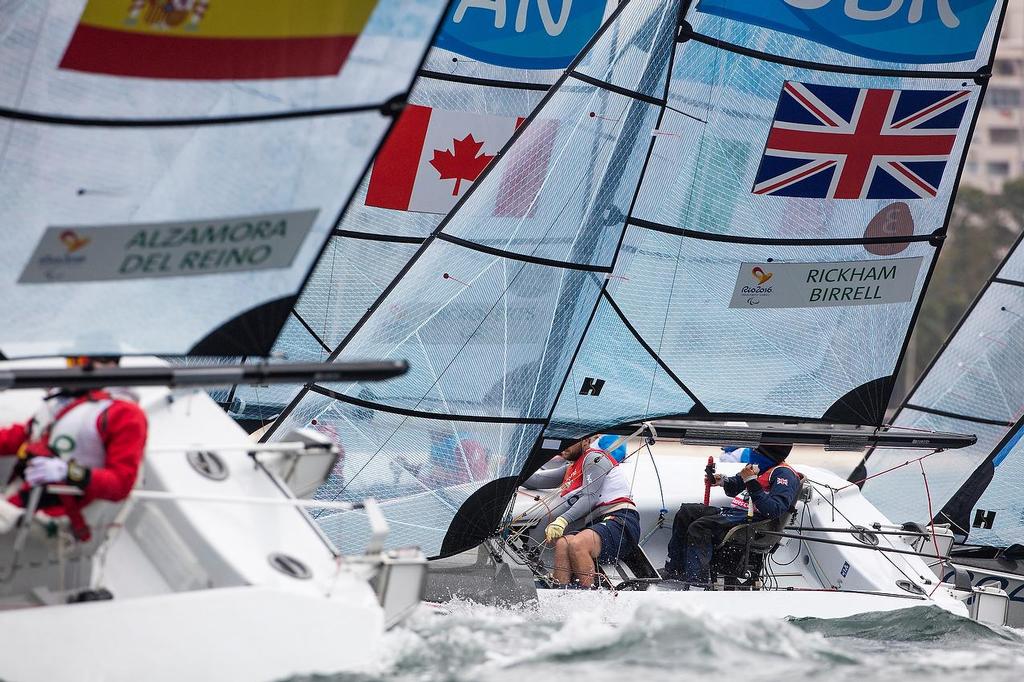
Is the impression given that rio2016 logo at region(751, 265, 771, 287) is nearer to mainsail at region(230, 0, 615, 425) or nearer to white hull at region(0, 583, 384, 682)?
mainsail at region(230, 0, 615, 425)

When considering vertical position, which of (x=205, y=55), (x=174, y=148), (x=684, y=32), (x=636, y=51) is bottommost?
(x=174, y=148)

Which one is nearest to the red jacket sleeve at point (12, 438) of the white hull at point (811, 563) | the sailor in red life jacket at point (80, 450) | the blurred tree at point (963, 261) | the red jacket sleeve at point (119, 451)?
the sailor in red life jacket at point (80, 450)

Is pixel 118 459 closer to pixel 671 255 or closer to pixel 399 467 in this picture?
pixel 399 467

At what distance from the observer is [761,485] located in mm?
6770

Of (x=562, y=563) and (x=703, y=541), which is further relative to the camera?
(x=703, y=541)

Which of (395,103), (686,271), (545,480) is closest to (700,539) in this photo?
(545,480)

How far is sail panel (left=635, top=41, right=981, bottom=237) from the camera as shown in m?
6.95

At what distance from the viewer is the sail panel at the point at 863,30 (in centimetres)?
689

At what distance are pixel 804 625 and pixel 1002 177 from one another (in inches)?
1869

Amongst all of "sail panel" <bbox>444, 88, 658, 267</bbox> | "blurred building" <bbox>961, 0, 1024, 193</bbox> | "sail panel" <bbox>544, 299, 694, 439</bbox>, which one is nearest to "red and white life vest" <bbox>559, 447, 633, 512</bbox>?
"sail panel" <bbox>544, 299, 694, 439</bbox>

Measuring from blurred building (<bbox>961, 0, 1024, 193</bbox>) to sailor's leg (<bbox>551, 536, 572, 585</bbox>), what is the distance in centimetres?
4639

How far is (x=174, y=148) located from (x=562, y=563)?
3033mm

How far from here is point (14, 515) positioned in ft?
13.3

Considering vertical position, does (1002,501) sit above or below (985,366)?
below
